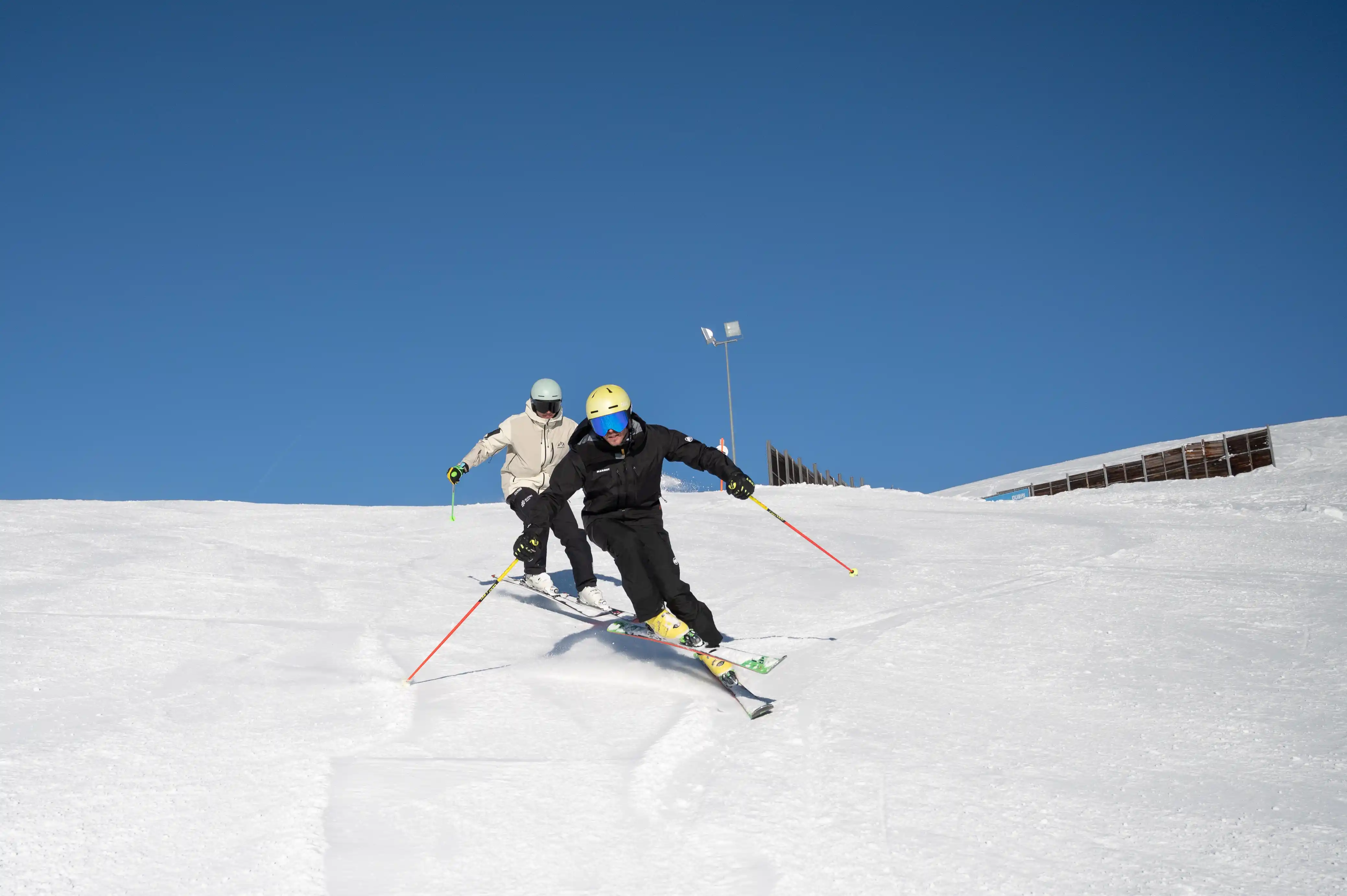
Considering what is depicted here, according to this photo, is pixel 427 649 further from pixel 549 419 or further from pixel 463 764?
pixel 549 419

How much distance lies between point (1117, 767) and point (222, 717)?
363 cm

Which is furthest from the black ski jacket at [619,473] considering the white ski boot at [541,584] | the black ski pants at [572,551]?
the white ski boot at [541,584]

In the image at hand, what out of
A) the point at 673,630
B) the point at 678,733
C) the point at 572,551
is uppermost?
the point at 572,551

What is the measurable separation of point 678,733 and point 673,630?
1.12m

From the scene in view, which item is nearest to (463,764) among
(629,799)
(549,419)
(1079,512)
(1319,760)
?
(629,799)

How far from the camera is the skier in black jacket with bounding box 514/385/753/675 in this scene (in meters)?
5.34

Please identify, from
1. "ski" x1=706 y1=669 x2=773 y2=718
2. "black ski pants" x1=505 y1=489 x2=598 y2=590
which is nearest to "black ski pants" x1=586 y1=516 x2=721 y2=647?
"ski" x1=706 y1=669 x2=773 y2=718

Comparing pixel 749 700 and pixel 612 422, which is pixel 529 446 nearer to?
pixel 612 422

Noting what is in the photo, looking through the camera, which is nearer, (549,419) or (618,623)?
(618,623)

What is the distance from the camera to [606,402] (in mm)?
5375

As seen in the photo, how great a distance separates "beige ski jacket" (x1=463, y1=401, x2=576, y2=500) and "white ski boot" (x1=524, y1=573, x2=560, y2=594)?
31.9 inches

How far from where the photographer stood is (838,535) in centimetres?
1031

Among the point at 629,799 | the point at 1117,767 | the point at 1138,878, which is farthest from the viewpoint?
the point at 1117,767

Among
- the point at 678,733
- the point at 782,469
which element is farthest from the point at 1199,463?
the point at 678,733
